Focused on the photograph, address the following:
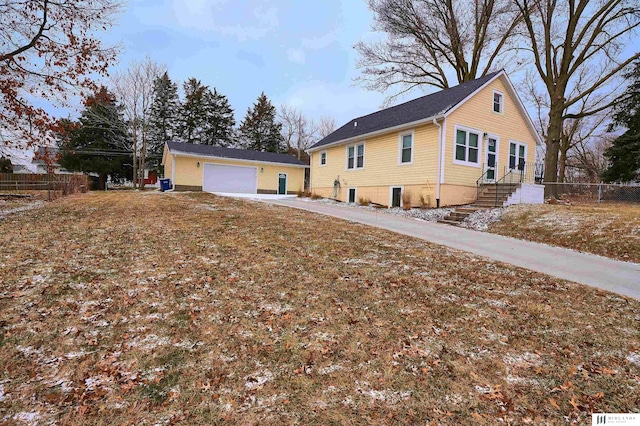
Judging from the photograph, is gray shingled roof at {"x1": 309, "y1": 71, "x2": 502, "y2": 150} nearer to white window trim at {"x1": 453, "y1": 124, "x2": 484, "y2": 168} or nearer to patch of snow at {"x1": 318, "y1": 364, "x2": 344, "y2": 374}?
white window trim at {"x1": 453, "y1": 124, "x2": 484, "y2": 168}

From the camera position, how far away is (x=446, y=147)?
1230 cm

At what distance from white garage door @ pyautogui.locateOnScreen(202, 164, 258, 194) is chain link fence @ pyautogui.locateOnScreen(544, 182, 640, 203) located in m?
18.5

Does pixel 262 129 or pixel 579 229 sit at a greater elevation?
pixel 262 129

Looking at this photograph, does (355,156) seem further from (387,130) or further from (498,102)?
(498,102)

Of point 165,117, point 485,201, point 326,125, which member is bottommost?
point 485,201

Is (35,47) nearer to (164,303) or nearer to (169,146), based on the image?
(164,303)

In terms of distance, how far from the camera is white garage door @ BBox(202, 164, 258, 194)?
75.8 feet

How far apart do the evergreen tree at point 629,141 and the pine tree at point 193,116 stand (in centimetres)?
3853

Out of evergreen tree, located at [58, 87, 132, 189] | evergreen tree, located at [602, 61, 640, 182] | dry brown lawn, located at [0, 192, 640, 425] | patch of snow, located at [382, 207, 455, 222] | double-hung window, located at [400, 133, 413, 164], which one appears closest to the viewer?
dry brown lawn, located at [0, 192, 640, 425]

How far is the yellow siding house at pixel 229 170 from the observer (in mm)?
22219

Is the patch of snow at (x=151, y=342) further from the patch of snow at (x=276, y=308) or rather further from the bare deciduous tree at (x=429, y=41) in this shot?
the bare deciduous tree at (x=429, y=41)

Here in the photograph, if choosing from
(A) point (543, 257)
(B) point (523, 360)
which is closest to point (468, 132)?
(A) point (543, 257)

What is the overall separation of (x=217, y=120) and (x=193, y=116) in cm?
283

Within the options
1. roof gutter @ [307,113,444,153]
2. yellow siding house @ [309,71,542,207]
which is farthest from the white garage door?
yellow siding house @ [309,71,542,207]
